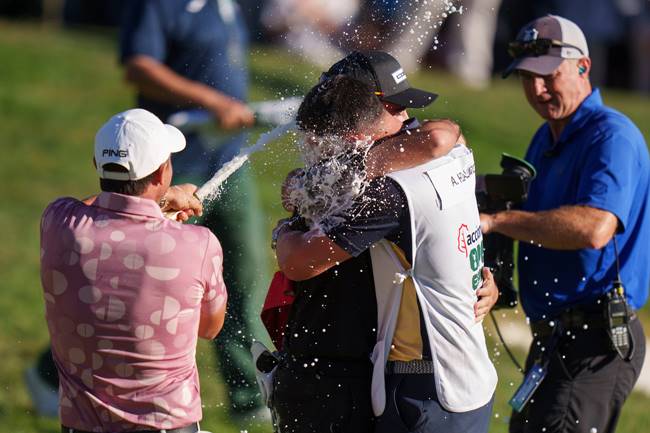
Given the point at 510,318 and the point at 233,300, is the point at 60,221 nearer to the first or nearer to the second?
the point at 233,300

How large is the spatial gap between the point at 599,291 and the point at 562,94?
33.8 inches

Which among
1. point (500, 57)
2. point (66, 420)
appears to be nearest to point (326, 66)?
point (66, 420)

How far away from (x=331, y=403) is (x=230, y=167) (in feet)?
3.67

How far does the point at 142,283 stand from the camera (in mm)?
3775

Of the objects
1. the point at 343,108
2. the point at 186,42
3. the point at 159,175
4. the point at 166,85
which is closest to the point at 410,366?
the point at 343,108

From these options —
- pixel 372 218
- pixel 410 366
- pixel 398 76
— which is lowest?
pixel 410 366

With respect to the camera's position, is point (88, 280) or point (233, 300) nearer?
point (88, 280)

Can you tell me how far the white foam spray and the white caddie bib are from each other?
69 centimetres

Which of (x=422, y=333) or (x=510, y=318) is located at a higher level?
(x=422, y=333)

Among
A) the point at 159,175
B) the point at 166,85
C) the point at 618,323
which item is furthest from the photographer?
the point at 166,85

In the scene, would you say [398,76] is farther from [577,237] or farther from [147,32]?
[147,32]

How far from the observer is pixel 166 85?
673 centimetres

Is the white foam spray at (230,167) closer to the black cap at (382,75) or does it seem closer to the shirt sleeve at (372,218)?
the black cap at (382,75)

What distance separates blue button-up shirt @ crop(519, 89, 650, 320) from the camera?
16.3ft
